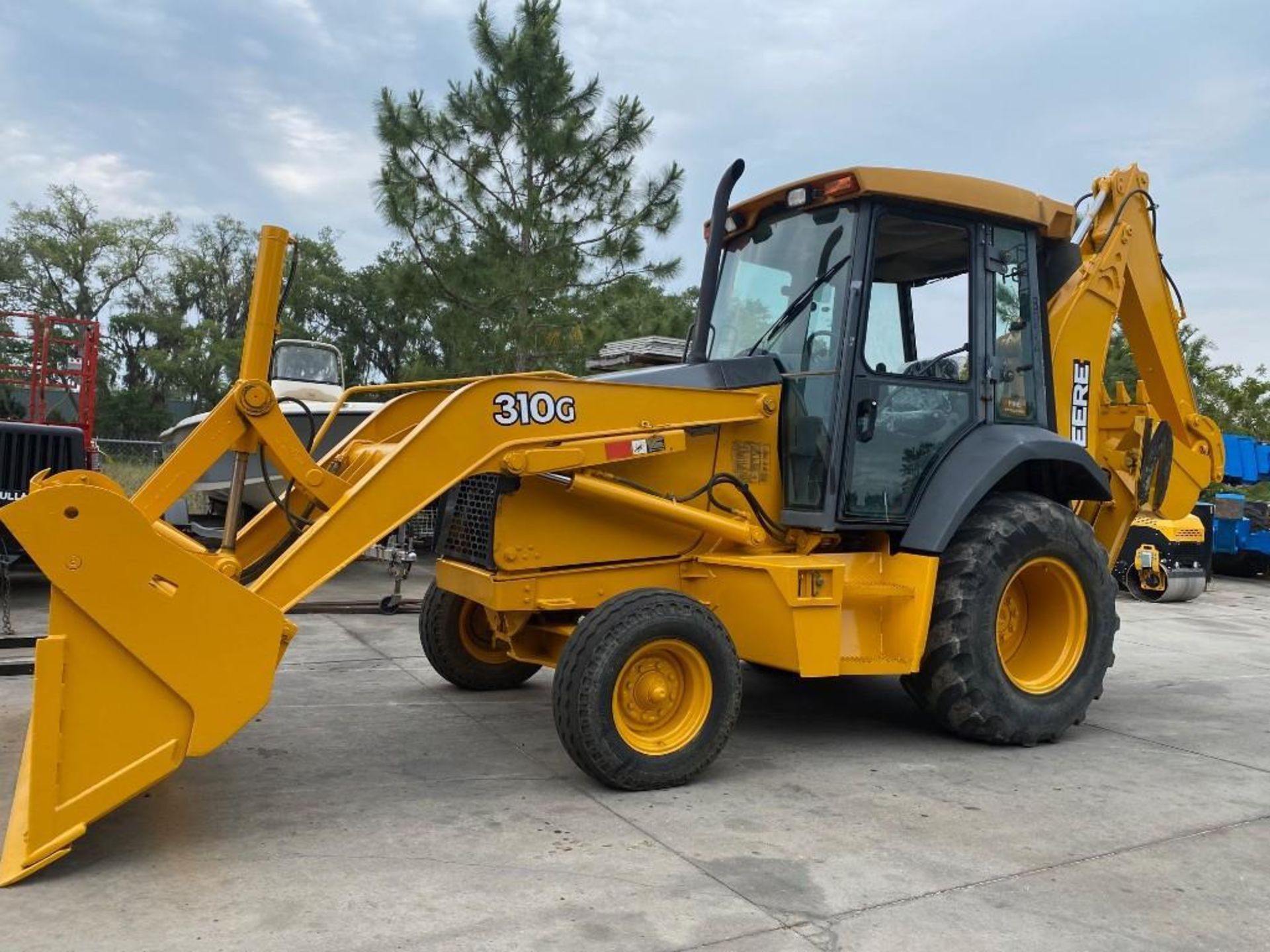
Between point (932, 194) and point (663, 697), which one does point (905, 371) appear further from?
point (663, 697)

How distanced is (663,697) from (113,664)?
2.11 meters

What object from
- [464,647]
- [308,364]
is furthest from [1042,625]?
[308,364]

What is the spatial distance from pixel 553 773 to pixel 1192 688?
16.1 ft

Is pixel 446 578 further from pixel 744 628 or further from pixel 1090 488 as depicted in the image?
pixel 1090 488

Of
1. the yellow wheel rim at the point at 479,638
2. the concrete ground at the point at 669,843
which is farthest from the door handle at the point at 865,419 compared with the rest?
the yellow wheel rim at the point at 479,638

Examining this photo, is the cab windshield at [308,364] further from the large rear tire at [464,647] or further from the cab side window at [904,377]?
the cab side window at [904,377]

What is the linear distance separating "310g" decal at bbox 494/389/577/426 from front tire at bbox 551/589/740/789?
83 centimetres

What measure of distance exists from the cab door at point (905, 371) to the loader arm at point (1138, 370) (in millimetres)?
713

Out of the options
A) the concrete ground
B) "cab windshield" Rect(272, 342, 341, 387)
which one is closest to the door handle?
the concrete ground

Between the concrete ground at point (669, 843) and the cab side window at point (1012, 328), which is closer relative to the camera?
the concrete ground at point (669, 843)

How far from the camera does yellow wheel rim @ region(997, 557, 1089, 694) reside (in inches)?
213

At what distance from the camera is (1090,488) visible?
5.70 m

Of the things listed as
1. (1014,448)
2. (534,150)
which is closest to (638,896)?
(1014,448)

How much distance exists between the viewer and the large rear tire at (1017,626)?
500 centimetres
